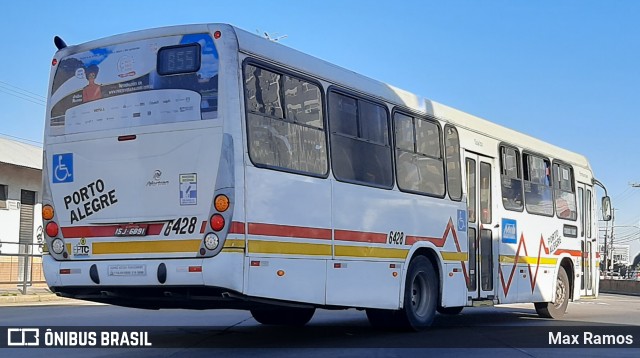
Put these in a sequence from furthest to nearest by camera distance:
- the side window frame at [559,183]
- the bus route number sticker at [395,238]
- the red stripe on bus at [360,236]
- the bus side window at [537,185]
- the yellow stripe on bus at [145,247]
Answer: the side window frame at [559,183], the bus side window at [537,185], the bus route number sticker at [395,238], the red stripe on bus at [360,236], the yellow stripe on bus at [145,247]

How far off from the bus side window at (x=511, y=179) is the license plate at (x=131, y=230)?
752 cm

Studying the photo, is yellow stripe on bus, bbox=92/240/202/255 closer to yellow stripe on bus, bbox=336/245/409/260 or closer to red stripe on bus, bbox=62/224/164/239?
red stripe on bus, bbox=62/224/164/239

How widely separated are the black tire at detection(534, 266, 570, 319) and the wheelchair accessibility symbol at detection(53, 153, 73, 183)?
33.2 ft

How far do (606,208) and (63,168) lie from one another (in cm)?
1311

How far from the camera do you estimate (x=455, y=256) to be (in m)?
12.6

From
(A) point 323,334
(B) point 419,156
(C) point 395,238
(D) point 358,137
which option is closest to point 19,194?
(A) point 323,334

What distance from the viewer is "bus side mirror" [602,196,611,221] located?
1855 cm

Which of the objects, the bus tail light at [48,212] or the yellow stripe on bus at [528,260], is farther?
the yellow stripe on bus at [528,260]

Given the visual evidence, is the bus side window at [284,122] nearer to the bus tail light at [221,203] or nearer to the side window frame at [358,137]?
the side window frame at [358,137]

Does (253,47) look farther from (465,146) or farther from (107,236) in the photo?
(465,146)

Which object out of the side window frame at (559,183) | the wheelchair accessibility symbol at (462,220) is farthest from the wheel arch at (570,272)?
the wheelchair accessibility symbol at (462,220)

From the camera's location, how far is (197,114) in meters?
8.77

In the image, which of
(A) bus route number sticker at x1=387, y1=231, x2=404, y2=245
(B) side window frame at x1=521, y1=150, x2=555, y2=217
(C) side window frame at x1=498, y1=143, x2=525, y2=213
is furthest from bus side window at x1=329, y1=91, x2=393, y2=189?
(B) side window frame at x1=521, y1=150, x2=555, y2=217

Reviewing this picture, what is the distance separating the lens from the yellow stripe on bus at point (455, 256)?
1233 cm
